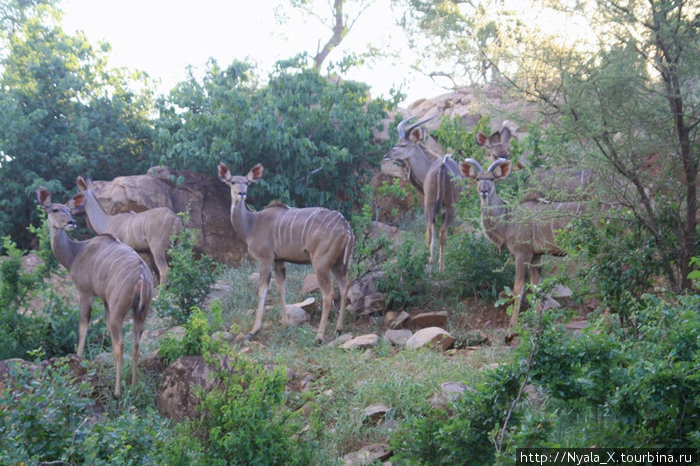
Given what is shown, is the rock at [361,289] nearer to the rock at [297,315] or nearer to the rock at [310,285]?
the rock at [297,315]

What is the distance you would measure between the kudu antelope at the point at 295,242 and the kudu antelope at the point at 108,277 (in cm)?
182

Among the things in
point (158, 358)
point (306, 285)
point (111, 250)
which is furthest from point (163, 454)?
point (306, 285)

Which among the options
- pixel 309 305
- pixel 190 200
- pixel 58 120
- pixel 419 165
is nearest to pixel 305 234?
pixel 309 305

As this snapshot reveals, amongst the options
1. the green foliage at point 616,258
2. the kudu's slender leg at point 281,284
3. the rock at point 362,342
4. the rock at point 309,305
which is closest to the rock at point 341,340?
the rock at point 362,342

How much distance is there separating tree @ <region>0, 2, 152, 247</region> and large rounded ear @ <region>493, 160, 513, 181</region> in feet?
22.8

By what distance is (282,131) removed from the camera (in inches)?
474

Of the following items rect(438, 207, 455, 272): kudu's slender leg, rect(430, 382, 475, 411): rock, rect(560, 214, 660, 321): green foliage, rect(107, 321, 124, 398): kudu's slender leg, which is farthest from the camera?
rect(438, 207, 455, 272): kudu's slender leg

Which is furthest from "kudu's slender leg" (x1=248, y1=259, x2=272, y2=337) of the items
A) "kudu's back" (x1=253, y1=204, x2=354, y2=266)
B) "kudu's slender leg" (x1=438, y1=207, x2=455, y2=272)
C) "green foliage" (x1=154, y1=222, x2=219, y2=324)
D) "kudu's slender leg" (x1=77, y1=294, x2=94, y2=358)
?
"kudu's slender leg" (x1=438, y1=207, x2=455, y2=272)

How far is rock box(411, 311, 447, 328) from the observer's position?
8.49 meters

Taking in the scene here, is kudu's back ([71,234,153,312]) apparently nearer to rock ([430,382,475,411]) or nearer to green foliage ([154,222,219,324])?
green foliage ([154,222,219,324])

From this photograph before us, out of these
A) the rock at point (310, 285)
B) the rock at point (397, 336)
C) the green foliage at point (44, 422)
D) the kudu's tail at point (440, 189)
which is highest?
the kudu's tail at point (440, 189)

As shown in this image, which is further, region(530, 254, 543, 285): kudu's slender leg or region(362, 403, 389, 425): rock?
region(530, 254, 543, 285): kudu's slender leg

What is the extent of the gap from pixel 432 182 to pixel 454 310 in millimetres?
2646

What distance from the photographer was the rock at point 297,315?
9.00 meters
